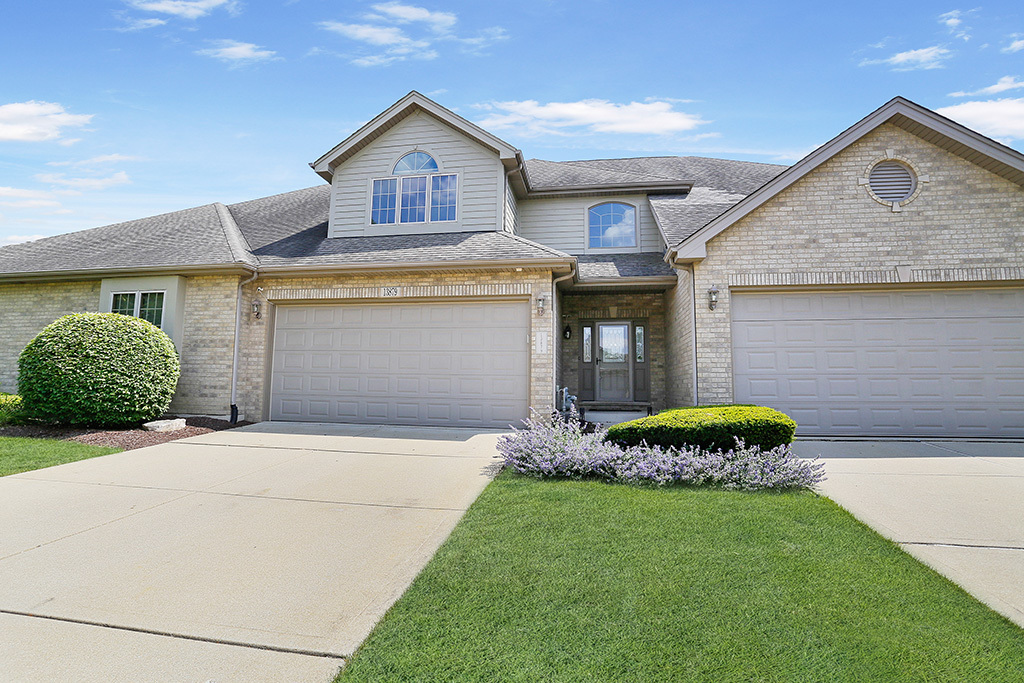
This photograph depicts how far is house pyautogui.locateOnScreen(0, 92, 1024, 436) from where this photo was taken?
8727 mm

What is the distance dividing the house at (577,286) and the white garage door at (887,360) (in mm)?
34

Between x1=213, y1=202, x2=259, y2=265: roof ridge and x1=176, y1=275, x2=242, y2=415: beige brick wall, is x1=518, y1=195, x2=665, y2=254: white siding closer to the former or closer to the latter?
x1=213, y1=202, x2=259, y2=265: roof ridge

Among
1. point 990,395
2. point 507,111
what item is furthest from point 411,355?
point 990,395

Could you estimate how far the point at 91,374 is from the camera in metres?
8.31

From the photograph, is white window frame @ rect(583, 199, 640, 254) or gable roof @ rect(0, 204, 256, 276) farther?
white window frame @ rect(583, 199, 640, 254)

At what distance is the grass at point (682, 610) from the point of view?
213 cm


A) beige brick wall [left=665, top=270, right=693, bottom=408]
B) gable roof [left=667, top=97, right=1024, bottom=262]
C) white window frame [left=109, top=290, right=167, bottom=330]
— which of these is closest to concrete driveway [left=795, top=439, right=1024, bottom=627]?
beige brick wall [left=665, top=270, right=693, bottom=408]

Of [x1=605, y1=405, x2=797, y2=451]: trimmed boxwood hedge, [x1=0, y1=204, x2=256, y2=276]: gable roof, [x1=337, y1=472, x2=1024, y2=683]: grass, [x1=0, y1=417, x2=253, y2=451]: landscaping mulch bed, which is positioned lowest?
[x1=337, y1=472, x2=1024, y2=683]: grass

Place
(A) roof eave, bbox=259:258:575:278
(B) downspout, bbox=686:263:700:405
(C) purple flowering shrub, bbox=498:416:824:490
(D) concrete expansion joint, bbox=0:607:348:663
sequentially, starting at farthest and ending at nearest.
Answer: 1. (A) roof eave, bbox=259:258:575:278
2. (B) downspout, bbox=686:263:700:405
3. (C) purple flowering shrub, bbox=498:416:824:490
4. (D) concrete expansion joint, bbox=0:607:348:663

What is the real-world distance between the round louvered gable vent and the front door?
19.2 ft

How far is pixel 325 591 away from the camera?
2906 millimetres

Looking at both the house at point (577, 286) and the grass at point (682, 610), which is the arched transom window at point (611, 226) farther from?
the grass at point (682, 610)

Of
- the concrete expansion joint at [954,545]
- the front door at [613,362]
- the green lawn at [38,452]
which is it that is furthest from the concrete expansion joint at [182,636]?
the front door at [613,362]

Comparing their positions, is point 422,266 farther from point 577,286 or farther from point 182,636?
point 182,636
